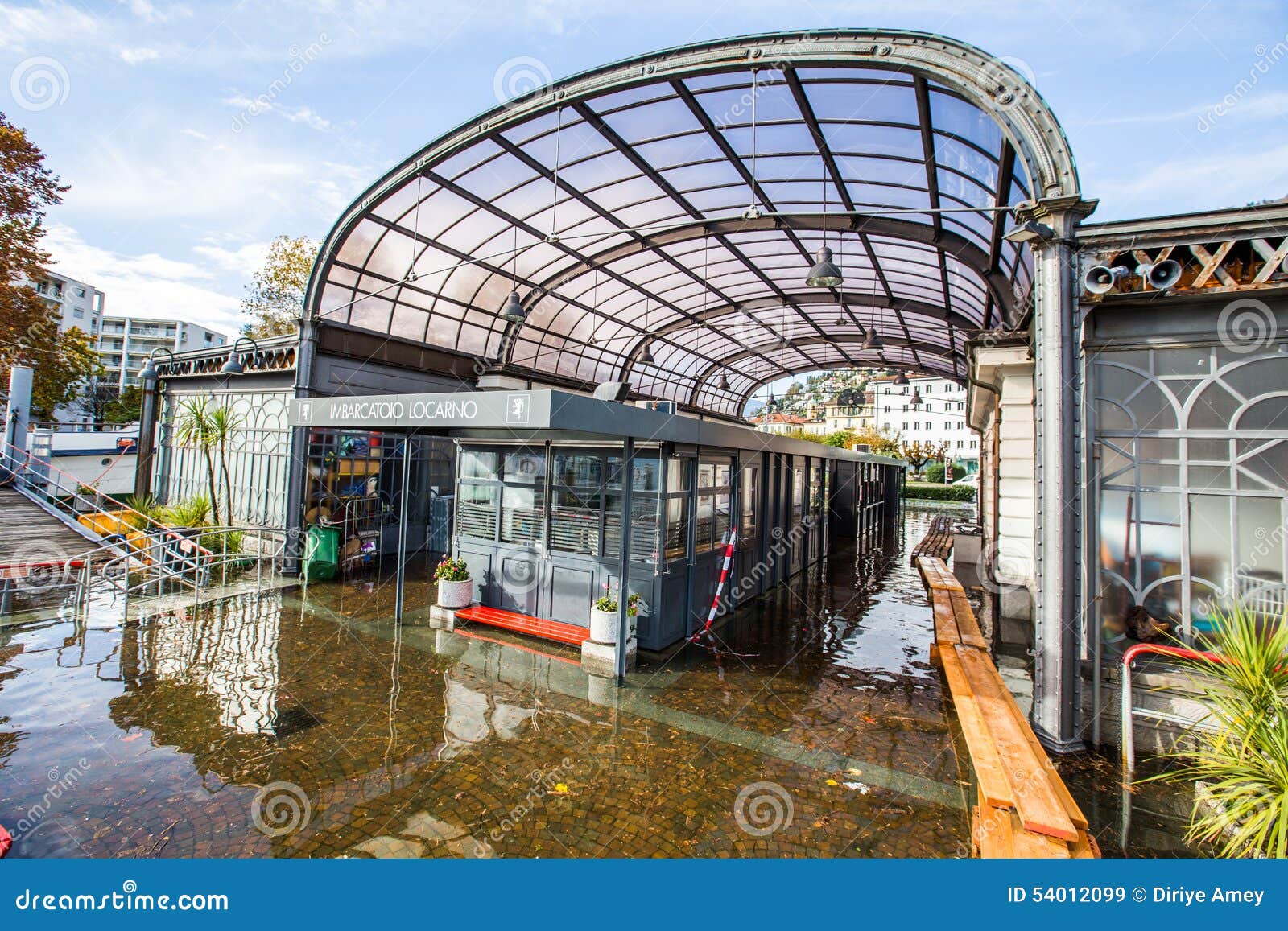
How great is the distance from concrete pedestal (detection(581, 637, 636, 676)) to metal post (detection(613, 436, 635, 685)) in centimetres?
5

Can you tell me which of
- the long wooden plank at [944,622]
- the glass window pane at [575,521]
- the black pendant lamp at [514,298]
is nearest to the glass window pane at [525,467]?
the glass window pane at [575,521]

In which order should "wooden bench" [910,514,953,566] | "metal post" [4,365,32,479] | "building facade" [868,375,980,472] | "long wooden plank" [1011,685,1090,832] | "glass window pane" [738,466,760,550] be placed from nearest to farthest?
1. "long wooden plank" [1011,685,1090,832]
2. "glass window pane" [738,466,760,550]
3. "wooden bench" [910,514,953,566]
4. "metal post" [4,365,32,479]
5. "building facade" [868,375,980,472]

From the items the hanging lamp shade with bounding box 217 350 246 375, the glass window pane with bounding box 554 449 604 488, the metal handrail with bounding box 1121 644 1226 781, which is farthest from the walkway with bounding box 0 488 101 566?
the metal handrail with bounding box 1121 644 1226 781

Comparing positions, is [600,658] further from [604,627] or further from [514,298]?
[514,298]

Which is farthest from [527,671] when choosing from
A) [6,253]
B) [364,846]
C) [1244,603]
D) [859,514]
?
[6,253]

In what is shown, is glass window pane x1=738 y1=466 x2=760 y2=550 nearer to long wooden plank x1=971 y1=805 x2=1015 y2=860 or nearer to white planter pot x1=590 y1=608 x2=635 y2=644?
white planter pot x1=590 y1=608 x2=635 y2=644

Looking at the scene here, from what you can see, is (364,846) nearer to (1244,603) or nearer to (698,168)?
(1244,603)

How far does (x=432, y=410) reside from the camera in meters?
6.19

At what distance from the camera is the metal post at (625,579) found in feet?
21.2

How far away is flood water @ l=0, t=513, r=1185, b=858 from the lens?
3.70m

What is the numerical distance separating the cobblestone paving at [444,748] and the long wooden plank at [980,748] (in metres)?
0.52

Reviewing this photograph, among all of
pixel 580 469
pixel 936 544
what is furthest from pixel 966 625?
pixel 936 544

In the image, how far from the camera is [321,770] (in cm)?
439

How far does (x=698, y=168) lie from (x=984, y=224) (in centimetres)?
501
